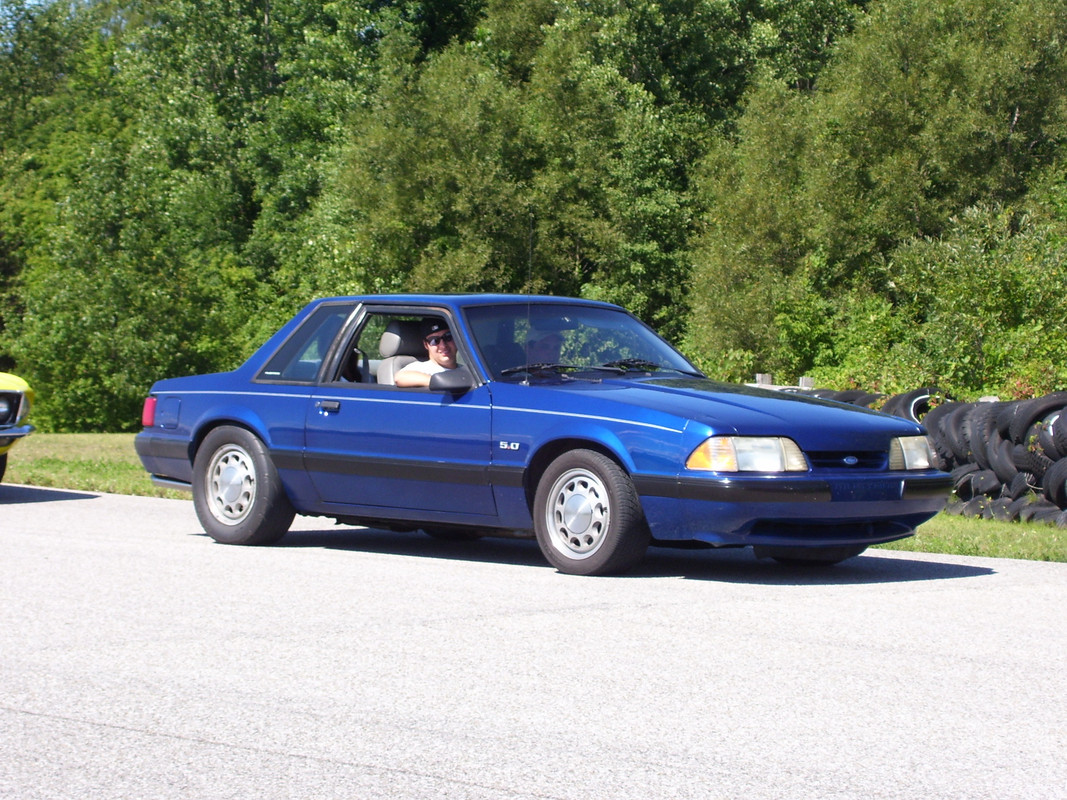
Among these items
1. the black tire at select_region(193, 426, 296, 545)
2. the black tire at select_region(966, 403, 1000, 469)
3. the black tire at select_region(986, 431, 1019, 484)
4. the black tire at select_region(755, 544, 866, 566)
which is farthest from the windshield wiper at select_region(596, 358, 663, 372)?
the black tire at select_region(966, 403, 1000, 469)

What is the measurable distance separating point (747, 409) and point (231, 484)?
3.59 m

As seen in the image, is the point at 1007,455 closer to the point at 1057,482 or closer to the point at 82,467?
the point at 1057,482

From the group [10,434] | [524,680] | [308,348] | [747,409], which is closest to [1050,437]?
[747,409]

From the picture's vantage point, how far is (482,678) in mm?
5203

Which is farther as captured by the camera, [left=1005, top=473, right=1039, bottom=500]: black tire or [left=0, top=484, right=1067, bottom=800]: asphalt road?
[left=1005, top=473, right=1039, bottom=500]: black tire

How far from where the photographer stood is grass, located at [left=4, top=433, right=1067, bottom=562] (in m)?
9.36

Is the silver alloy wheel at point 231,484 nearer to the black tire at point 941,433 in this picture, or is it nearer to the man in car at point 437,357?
the man in car at point 437,357

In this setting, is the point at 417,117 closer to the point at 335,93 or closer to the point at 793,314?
the point at 335,93

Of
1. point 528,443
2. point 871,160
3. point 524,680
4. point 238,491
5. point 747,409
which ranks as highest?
point 871,160

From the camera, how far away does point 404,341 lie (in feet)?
30.5

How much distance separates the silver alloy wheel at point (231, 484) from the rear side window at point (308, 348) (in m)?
0.55

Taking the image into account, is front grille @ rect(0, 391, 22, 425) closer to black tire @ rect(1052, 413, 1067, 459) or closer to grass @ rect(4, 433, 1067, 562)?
grass @ rect(4, 433, 1067, 562)

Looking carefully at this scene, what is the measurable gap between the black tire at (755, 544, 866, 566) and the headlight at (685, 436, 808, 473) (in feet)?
2.90

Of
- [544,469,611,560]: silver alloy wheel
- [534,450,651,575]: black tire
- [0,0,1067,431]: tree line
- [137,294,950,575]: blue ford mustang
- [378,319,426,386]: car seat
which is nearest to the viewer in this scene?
[137,294,950,575]: blue ford mustang
